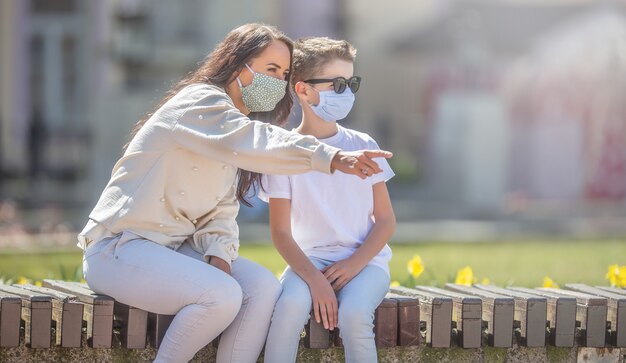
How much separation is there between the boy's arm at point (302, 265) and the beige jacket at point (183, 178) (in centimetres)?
18

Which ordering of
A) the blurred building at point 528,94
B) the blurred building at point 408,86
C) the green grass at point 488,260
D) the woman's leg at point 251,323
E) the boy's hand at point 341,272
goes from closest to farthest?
1. the woman's leg at point 251,323
2. the boy's hand at point 341,272
3. the green grass at point 488,260
4. the blurred building at point 408,86
5. the blurred building at point 528,94

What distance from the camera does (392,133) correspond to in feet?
75.2

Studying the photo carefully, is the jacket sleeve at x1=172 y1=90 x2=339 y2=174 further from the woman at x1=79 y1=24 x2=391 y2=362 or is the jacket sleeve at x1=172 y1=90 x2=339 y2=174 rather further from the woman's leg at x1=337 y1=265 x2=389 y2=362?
the woman's leg at x1=337 y1=265 x2=389 y2=362

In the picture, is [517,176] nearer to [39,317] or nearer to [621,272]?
[621,272]

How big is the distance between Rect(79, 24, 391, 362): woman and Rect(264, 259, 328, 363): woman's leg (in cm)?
4

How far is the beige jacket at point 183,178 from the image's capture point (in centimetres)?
434

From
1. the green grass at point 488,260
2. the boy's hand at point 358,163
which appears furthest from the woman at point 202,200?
the green grass at point 488,260

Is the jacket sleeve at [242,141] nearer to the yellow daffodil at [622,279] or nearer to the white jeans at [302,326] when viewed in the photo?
the white jeans at [302,326]

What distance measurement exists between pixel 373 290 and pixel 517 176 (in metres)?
19.8

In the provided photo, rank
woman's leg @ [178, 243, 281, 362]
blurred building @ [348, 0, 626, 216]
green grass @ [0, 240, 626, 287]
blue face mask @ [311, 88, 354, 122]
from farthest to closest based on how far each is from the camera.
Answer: blurred building @ [348, 0, 626, 216]
green grass @ [0, 240, 626, 287]
blue face mask @ [311, 88, 354, 122]
woman's leg @ [178, 243, 281, 362]

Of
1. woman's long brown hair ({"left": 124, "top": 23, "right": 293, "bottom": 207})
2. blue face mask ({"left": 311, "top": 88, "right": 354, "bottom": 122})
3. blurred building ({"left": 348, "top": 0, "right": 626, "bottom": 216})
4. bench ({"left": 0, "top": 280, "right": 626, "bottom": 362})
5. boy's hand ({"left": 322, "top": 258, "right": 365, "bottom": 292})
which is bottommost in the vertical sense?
blurred building ({"left": 348, "top": 0, "right": 626, "bottom": 216})

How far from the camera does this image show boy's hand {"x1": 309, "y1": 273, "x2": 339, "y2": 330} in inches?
174

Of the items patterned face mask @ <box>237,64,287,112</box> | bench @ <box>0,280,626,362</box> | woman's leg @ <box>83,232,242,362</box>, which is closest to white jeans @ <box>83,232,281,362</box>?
woman's leg @ <box>83,232,242,362</box>

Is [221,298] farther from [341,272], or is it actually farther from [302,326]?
[341,272]
